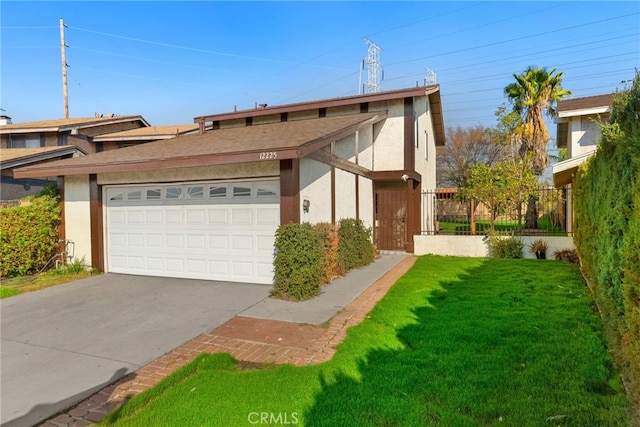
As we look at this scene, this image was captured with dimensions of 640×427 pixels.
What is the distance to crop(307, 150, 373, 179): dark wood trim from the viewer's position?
8560 mm

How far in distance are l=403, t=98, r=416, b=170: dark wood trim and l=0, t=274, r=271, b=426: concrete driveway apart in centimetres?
749

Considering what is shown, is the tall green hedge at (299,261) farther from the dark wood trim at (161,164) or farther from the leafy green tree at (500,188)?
the leafy green tree at (500,188)

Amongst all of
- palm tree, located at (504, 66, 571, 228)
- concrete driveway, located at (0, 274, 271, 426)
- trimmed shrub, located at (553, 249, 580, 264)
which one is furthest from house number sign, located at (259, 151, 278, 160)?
palm tree, located at (504, 66, 571, 228)

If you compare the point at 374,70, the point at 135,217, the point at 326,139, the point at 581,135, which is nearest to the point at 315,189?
the point at 326,139

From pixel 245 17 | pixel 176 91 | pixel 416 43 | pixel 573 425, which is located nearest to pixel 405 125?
pixel 245 17

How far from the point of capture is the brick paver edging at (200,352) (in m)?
3.41

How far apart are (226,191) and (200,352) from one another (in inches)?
179

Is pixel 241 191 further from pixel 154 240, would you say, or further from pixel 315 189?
pixel 154 240

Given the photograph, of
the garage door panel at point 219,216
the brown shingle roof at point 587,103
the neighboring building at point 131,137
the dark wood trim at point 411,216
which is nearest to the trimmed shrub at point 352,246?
the dark wood trim at point 411,216

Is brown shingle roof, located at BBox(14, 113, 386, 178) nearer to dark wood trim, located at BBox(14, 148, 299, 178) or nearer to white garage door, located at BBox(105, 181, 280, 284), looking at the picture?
dark wood trim, located at BBox(14, 148, 299, 178)

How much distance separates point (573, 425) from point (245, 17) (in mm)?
17388

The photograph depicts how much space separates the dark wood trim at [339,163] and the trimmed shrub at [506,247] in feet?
15.5

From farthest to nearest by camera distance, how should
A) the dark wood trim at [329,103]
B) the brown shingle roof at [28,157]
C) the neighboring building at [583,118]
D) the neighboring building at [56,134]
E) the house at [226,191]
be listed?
the neighboring building at [56,134] < the neighboring building at [583,118] < the dark wood trim at [329,103] < the brown shingle roof at [28,157] < the house at [226,191]

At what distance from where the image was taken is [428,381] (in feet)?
12.1
